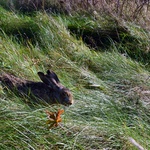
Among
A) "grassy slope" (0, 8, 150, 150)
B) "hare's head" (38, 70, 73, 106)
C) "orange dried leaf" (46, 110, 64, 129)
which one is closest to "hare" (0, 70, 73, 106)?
"hare's head" (38, 70, 73, 106)

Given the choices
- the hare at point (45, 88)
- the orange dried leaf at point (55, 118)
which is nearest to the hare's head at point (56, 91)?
the hare at point (45, 88)

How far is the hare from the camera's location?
148 inches

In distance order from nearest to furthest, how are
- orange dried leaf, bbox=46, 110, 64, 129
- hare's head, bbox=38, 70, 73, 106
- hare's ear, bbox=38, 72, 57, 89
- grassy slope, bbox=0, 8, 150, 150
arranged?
orange dried leaf, bbox=46, 110, 64, 129, grassy slope, bbox=0, 8, 150, 150, hare's head, bbox=38, 70, 73, 106, hare's ear, bbox=38, 72, 57, 89

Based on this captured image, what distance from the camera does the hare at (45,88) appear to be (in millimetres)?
3771

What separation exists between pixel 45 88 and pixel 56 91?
0.39 feet

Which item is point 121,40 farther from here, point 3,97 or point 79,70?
point 3,97

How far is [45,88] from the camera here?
3926 millimetres

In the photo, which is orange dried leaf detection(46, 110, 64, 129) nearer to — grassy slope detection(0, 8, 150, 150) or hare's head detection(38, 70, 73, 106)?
grassy slope detection(0, 8, 150, 150)

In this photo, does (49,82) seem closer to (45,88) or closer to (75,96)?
(45,88)

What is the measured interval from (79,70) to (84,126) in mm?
1487

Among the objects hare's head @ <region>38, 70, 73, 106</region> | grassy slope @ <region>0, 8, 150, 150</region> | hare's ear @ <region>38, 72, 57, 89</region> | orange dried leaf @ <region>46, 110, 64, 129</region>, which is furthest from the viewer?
hare's ear @ <region>38, 72, 57, 89</region>

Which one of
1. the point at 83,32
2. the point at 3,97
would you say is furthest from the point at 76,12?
the point at 3,97

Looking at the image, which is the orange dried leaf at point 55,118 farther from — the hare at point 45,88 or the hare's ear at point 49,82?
the hare's ear at point 49,82

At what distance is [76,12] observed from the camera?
7.41 m
